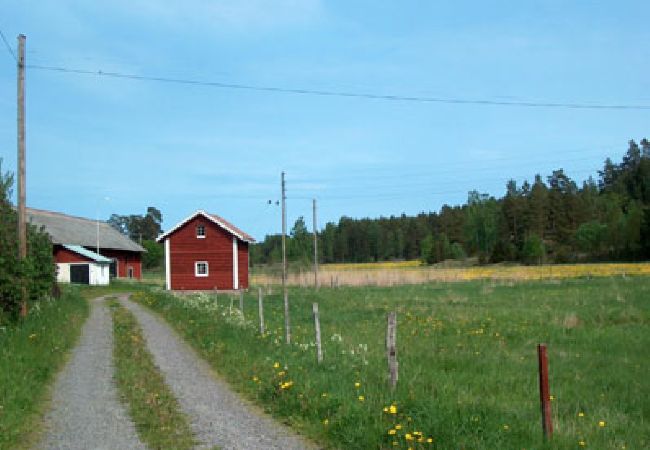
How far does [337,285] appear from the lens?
47.8 m

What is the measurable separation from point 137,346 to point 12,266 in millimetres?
4522

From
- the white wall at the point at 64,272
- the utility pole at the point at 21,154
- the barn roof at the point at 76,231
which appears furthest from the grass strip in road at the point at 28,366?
the barn roof at the point at 76,231

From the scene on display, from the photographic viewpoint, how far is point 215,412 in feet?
29.7

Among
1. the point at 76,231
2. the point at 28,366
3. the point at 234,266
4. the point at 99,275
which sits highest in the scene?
the point at 76,231

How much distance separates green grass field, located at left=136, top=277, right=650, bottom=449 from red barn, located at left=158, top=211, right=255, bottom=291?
62.5 feet

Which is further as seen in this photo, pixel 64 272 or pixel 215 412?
pixel 64 272

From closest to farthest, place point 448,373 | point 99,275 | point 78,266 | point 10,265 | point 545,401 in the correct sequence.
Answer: point 545,401, point 448,373, point 10,265, point 78,266, point 99,275

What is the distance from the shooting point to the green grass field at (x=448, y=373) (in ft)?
24.3

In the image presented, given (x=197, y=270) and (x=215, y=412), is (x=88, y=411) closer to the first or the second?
(x=215, y=412)

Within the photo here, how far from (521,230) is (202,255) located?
75.2 metres

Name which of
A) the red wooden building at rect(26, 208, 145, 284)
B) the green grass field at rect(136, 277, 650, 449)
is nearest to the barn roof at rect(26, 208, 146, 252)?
the red wooden building at rect(26, 208, 145, 284)

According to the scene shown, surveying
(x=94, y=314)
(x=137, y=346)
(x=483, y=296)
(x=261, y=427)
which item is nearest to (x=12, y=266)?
(x=137, y=346)

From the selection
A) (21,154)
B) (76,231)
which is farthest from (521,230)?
(21,154)

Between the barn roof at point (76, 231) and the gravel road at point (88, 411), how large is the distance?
43519 mm
